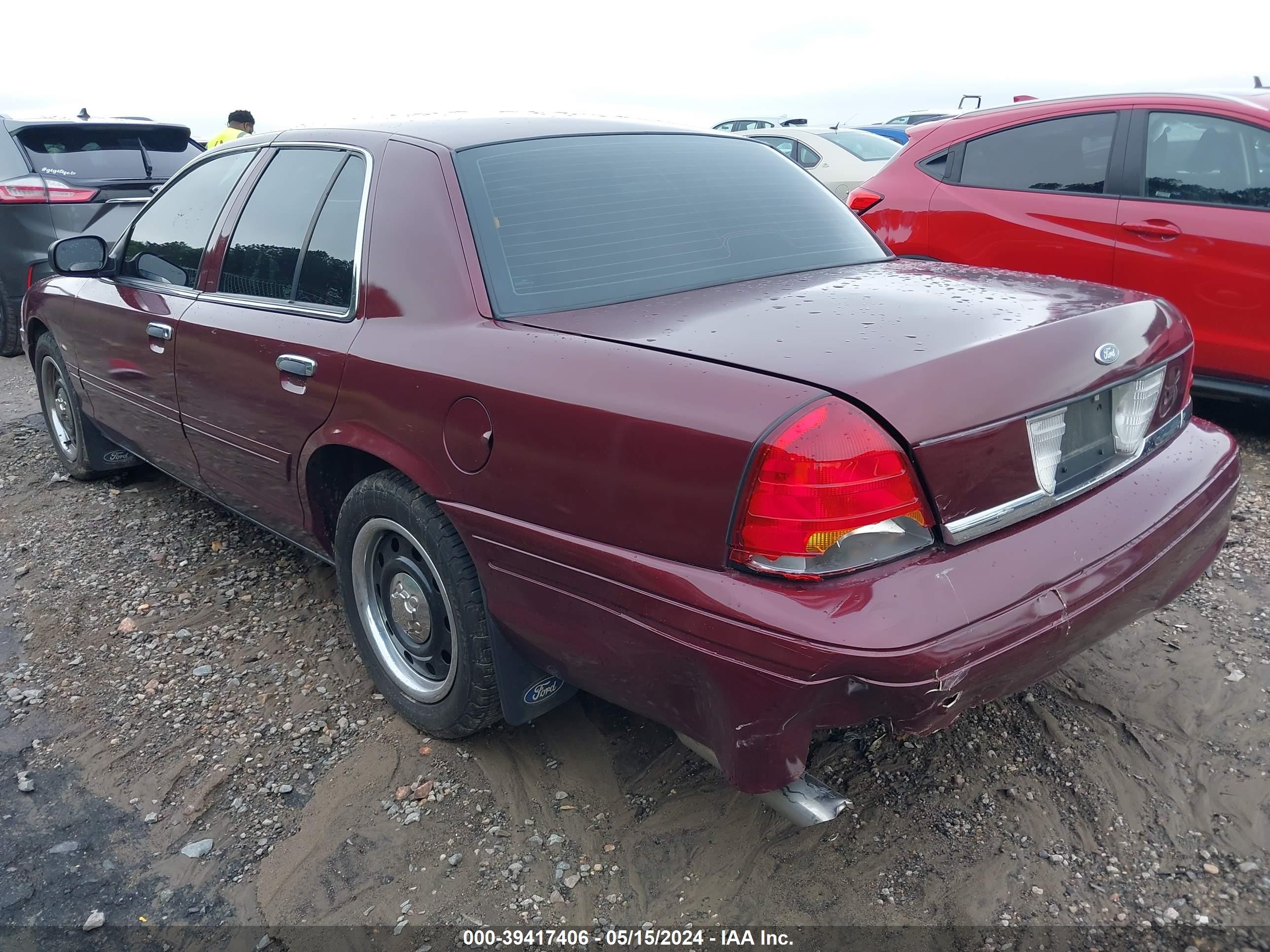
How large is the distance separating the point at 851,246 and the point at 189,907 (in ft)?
8.23

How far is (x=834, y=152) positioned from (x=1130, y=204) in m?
6.42

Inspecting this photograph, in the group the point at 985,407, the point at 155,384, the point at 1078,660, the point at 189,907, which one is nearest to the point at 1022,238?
the point at 1078,660

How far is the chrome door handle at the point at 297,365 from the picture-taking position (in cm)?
269

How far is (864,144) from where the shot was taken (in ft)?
36.9

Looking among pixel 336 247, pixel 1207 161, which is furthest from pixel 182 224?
pixel 1207 161

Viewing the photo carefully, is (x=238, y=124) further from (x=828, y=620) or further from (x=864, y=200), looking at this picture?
(x=828, y=620)

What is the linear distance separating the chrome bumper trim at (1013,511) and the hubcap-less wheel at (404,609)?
1.26 metres

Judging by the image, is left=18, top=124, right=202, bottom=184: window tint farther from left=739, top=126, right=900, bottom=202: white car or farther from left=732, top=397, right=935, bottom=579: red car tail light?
left=732, top=397, right=935, bottom=579: red car tail light

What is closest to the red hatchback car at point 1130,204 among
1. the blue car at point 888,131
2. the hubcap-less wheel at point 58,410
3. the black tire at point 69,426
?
the black tire at point 69,426

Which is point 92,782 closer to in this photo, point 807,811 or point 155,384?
point 155,384

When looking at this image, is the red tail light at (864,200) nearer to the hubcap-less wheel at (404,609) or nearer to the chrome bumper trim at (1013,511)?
the chrome bumper trim at (1013,511)

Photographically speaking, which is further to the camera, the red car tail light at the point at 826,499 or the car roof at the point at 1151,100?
the car roof at the point at 1151,100

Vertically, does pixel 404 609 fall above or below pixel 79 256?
below

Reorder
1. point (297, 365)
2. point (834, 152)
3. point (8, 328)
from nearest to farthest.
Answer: point (297, 365), point (8, 328), point (834, 152)
